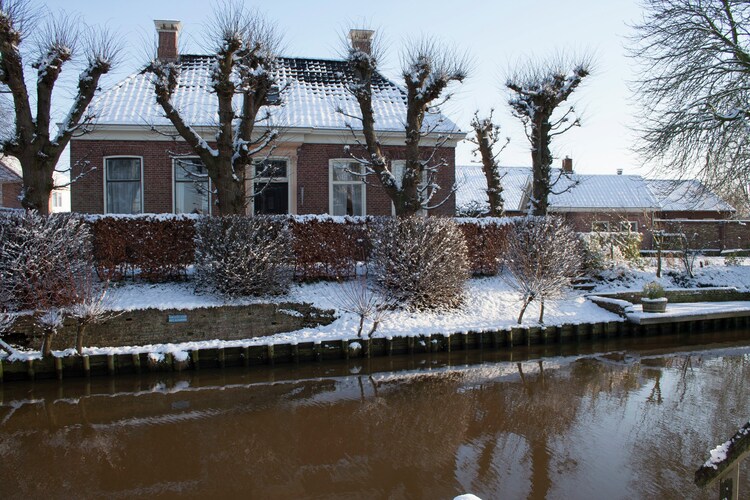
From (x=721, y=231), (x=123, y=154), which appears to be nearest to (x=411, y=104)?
(x=123, y=154)

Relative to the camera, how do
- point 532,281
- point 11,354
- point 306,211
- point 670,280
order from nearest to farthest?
point 11,354 < point 532,281 < point 670,280 < point 306,211

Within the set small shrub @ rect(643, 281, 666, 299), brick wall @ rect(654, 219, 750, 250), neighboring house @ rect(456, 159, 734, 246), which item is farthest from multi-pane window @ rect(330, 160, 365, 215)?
brick wall @ rect(654, 219, 750, 250)

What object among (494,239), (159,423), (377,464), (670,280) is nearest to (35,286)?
(159,423)

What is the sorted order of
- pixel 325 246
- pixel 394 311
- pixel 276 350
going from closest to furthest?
1. pixel 276 350
2. pixel 394 311
3. pixel 325 246

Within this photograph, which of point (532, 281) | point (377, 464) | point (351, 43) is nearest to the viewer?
point (377, 464)

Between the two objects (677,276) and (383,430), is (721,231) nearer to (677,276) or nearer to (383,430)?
(677,276)

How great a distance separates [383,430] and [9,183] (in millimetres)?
27368

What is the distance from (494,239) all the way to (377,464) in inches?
352

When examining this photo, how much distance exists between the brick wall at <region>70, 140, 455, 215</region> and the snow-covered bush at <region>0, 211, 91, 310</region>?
5663mm

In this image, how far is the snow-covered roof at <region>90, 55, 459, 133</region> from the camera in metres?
15.4

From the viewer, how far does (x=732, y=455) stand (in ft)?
8.81

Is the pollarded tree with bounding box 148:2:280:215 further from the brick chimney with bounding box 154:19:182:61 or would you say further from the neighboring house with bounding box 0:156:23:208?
the neighboring house with bounding box 0:156:23:208

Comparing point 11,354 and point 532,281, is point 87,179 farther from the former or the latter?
point 532,281

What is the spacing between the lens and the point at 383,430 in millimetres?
6543
